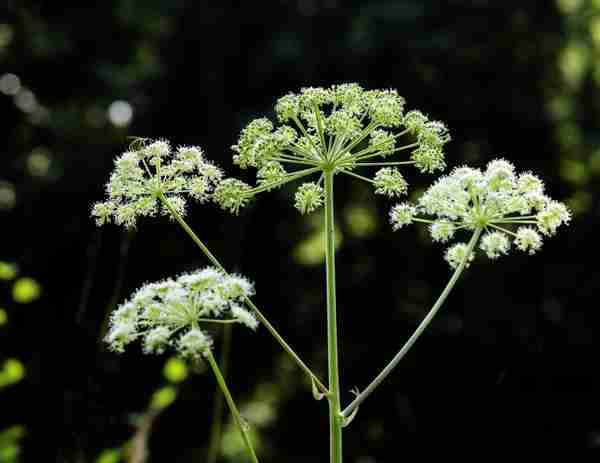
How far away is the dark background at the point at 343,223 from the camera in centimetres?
1453

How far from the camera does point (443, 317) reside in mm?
15109

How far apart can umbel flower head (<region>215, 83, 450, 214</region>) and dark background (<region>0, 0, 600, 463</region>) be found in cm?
1013

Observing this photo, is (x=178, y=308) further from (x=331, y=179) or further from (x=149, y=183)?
(x=331, y=179)

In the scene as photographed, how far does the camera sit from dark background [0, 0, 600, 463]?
1453cm

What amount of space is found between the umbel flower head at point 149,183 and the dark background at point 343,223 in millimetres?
9943

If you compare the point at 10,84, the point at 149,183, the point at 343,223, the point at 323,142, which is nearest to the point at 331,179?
the point at 323,142

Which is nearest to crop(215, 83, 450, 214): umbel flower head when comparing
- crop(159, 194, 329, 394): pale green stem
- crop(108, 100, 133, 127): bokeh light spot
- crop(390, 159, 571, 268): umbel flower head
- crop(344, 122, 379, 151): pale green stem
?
crop(344, 122, 379, 151): pale green stem

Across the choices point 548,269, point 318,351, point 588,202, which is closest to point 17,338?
point 318,351

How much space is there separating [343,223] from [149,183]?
12441mm

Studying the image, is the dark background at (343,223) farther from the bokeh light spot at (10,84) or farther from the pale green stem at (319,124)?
the pale green stem at (319,124)

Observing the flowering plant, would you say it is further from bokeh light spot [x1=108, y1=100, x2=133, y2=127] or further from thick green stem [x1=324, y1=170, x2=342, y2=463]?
bokeh light spot [x1=108, y1=100, x2=133, y2=127]

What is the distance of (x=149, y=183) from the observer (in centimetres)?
363

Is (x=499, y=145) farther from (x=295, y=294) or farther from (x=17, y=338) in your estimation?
(x=17, y=338)

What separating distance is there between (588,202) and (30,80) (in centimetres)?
1367
